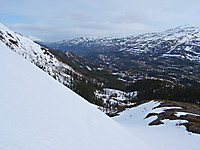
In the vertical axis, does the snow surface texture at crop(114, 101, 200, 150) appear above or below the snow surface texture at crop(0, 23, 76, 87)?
below

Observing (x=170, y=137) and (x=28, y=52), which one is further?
(x=28, y=52)

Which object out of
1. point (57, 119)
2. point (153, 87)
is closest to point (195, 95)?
point (153, 87)

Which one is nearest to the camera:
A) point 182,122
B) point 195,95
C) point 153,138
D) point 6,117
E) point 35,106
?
point 6,117

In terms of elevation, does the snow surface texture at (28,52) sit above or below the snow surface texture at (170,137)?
above

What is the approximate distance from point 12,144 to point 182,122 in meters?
16.9

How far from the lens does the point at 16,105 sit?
4496 millimetres

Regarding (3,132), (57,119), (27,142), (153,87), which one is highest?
(3,132)

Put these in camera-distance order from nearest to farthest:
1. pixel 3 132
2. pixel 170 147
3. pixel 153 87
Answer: pixel 3 132 < pixel 170 147 < pixel 153 87

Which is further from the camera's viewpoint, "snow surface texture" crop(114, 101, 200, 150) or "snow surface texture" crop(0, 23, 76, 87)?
"snow surface texture" crop(0, 23, 76, 87)

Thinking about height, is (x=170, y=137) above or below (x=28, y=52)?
below

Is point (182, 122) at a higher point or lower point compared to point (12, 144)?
lower

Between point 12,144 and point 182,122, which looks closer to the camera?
point 12,144

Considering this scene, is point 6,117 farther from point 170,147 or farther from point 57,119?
point 170,147

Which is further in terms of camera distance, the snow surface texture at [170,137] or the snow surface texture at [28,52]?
the snow surface texture at [28,52]
